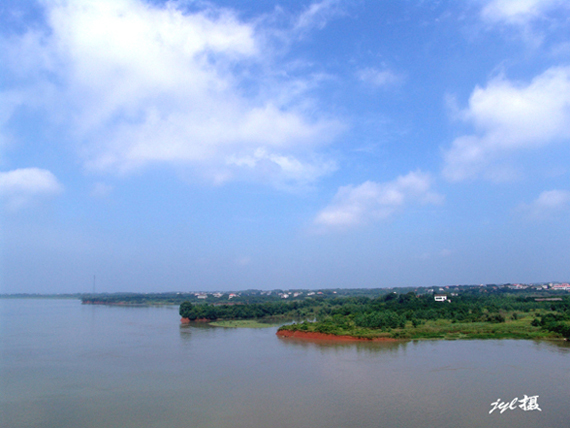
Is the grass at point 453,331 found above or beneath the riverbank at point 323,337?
above

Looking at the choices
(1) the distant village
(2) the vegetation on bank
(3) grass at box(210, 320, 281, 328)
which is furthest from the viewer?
(1) the distant village

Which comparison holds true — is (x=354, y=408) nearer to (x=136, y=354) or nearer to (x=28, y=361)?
(x=136, y=354)

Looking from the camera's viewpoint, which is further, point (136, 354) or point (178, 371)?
point (136, 354)

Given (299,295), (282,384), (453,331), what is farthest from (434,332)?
(299,295)

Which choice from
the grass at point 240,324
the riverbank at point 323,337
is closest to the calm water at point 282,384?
the riverbank at point 323,337

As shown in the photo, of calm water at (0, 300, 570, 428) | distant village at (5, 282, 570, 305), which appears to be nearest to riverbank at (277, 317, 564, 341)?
calm water at (0, 300, 570, 428)

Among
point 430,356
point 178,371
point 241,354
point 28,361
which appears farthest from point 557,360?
point 28,361

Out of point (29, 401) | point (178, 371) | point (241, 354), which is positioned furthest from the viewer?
point (241, 354)

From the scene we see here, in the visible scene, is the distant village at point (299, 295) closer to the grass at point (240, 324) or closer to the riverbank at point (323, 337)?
the grass at point (240, 324)

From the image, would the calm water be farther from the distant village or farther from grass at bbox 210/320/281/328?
the distant village
